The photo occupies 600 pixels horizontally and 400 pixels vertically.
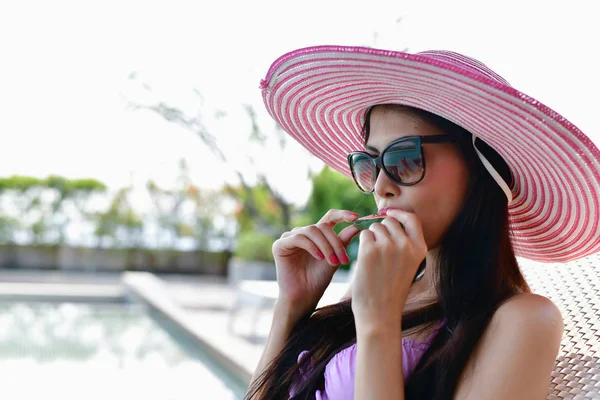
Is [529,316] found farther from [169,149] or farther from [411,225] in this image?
[169,149]

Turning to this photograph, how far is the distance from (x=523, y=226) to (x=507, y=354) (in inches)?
20.6

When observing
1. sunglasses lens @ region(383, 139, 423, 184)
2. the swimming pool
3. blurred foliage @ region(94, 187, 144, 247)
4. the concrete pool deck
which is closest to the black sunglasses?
sunglasses lens @ region(383, 139, 423, 184)

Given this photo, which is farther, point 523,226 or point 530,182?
point 523,226

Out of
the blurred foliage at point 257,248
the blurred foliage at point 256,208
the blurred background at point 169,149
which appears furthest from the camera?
the blurred foliage at point 256,208

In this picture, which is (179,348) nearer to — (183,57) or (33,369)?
(33,369)

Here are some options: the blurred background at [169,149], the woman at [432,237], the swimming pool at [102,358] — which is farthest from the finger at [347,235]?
the blurred background at [169,149]

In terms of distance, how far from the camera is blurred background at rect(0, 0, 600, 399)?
830 cm

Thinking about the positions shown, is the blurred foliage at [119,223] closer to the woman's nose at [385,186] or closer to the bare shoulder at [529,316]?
the woman's nose at [385,186]

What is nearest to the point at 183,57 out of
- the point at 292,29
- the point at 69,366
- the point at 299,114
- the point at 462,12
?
the point at 292,29

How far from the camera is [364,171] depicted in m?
1.52

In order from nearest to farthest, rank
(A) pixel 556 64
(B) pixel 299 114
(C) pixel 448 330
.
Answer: (C) pixel 448 330 < (B) pixel 299 114 < (A) pixel 556 64

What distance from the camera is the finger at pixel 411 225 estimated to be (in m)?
1.26

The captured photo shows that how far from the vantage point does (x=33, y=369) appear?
5.74 meters

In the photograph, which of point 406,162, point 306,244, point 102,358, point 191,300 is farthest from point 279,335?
point 191,300
